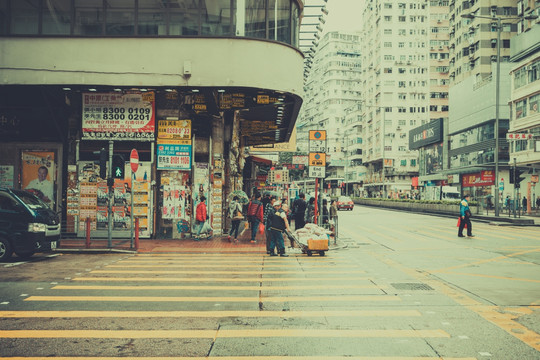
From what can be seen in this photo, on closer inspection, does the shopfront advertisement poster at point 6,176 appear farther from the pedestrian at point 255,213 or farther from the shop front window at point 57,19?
the pedestrian at point 255,213

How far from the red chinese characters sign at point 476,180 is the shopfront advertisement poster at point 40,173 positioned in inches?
1886

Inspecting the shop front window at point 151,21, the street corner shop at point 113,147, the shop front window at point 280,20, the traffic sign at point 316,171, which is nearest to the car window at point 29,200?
the street corner shop at point 113,147

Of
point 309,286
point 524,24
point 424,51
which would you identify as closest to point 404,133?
point 424,51

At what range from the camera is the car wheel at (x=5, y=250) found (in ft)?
40.6

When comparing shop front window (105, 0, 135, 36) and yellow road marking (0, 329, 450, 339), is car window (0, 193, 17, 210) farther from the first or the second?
yellow road marking (0, 329, 450, 339)

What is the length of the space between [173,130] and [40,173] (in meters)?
5.43

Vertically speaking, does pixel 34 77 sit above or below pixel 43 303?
above

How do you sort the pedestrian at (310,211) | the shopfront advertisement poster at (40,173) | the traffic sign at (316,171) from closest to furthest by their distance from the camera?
the traffic sign at (316,171) < the shopfront advertisement poster at (40,173) < the pedestrian at (310,211)

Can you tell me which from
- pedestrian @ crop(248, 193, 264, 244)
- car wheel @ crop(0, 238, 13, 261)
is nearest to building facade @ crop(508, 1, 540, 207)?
pedestrian @ crop(248, 193, 264, 244)

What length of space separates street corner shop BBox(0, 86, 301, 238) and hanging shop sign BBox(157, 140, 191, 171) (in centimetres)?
4

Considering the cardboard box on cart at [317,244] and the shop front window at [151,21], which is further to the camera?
the shop front window at [151,21]

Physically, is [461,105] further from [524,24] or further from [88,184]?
[88,184]

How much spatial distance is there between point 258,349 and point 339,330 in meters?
1.28

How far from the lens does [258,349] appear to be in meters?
5.41
